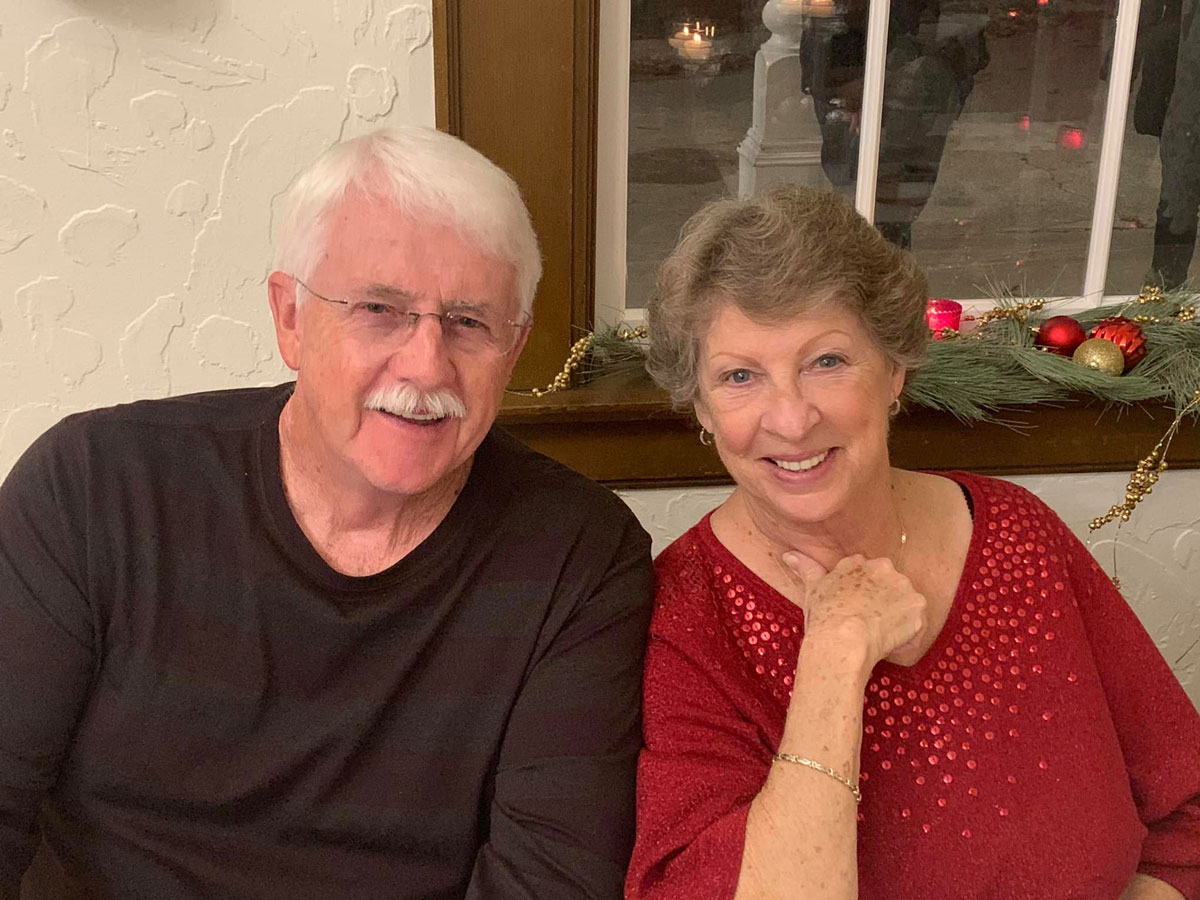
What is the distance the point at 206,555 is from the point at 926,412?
3.92 feet

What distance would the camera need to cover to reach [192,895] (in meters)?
1.29

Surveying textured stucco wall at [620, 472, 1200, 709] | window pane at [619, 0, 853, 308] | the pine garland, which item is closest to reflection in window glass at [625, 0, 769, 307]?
window pane at [619, 0, 853, 308]

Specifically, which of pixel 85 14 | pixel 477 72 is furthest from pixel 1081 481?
pixel 85 14

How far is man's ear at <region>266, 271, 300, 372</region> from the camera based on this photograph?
1.29m

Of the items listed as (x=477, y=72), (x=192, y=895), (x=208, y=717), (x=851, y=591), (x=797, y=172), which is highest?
(x=477, y=72)

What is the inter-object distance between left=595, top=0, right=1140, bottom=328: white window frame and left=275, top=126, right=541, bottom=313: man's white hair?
618mm

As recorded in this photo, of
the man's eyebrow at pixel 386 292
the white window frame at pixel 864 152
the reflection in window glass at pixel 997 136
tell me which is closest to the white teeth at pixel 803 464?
the man's eyebrow at pixel 386 292

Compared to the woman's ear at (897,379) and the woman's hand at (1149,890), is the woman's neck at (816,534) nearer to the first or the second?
the woman's ear at (897,379)

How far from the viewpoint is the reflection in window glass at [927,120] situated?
6.47ft

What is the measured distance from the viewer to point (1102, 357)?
1941 mm

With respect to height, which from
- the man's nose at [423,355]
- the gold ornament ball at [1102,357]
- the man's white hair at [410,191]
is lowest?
the gold ornament ball at [1102,357]

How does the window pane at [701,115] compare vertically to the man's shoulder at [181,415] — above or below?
above

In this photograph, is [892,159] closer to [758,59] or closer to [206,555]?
[758,59]

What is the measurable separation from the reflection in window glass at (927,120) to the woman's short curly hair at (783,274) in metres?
0.66
